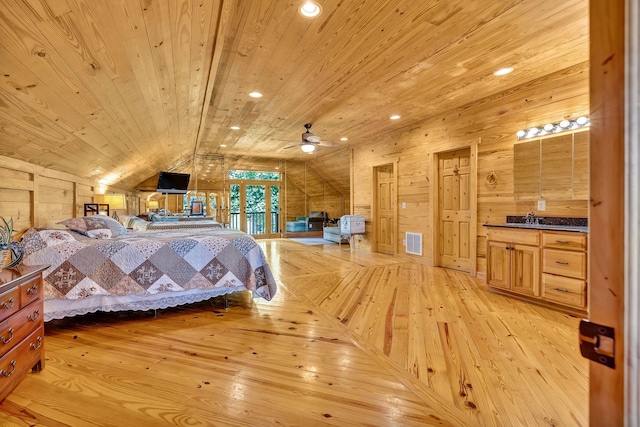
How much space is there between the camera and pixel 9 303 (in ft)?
5.11

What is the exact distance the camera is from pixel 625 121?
0.49 meters

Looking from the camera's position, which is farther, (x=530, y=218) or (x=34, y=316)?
(x=530, y=218)

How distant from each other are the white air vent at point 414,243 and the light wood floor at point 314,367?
201 cm

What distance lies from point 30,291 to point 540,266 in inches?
170

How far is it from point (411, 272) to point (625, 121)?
4.29 metres

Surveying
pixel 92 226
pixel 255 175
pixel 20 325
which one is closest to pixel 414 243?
pixel 92 226

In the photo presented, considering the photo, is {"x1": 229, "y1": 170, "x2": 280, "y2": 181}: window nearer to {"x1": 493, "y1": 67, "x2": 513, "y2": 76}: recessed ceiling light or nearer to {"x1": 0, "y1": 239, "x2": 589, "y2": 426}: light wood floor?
{"x1": 0, "y1": 239, "x2": 589, "y2": 426}: light wood floor

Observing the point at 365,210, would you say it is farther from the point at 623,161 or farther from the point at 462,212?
the point at 623,161

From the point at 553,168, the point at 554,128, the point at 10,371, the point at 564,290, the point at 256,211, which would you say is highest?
the point at 554,128

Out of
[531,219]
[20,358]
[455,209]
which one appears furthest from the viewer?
[455,209]

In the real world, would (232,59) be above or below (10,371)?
above

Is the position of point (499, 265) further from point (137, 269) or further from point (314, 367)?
point (137, 269)

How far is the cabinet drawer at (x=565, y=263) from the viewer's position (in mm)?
2748

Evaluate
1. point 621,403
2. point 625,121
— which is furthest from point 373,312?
point 625,121
